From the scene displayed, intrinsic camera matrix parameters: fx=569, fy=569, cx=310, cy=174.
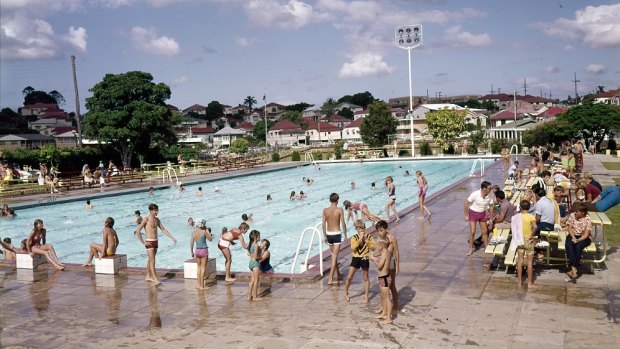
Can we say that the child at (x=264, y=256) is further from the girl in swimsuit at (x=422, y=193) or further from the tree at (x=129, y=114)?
the tree at (x=129, y=114)

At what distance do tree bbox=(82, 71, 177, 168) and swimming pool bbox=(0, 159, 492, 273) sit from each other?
10.7 metres

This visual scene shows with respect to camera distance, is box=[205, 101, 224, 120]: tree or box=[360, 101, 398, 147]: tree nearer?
box=[360, 101, 398, 147]: tree

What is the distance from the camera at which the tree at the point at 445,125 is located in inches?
2186

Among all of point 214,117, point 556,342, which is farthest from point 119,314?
point 214,117

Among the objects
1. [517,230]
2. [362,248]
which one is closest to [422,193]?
[517,230]

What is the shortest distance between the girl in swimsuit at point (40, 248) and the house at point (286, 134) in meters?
96.4

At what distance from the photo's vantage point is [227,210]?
24.5 m

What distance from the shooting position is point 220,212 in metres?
24.0

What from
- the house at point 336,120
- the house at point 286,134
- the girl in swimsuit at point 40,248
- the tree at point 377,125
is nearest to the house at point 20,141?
the tree at point 377,125

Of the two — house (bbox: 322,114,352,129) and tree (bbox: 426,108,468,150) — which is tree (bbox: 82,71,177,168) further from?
house (bbox: 322,114,352,129)

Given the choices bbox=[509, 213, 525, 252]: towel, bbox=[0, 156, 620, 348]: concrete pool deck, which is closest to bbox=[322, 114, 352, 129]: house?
bbox=[0, 156, 620, 348]: concrete pool deck

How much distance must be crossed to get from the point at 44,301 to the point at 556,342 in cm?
822

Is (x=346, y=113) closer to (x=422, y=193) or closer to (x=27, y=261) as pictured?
(x=422, y=193)

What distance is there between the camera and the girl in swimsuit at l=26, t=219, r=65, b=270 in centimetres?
1243
